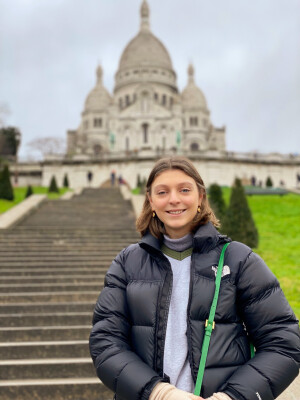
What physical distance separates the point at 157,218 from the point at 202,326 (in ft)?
2.45

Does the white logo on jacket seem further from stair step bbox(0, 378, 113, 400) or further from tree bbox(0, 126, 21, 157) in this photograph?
tree bbox(0, 126, 21, 157)

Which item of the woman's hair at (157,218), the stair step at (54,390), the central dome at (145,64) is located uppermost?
the central dome at (145,64)

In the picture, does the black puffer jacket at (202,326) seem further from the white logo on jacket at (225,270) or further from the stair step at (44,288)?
the stair step at (44,288)

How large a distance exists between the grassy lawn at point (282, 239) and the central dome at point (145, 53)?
191ft

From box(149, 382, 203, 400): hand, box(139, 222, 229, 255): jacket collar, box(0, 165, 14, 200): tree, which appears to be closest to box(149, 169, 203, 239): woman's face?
box(139, 222, 229, 255): jacket collar

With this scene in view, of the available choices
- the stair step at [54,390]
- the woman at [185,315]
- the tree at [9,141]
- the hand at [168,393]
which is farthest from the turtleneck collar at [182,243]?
the tree at [9,141]

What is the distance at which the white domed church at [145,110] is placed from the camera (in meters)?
65.6

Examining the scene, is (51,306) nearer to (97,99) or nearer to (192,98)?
(192,98)

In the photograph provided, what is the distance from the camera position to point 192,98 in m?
76.1

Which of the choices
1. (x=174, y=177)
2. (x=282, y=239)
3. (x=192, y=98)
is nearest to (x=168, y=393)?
(x=174, y=177)

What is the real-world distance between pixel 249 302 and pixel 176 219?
622 millimetres

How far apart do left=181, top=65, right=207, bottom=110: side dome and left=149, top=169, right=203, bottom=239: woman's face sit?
242 feet

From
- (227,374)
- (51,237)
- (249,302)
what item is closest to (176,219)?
(249,302)

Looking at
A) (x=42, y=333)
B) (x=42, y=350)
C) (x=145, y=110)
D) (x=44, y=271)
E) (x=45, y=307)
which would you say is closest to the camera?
(x=42, y=350)
